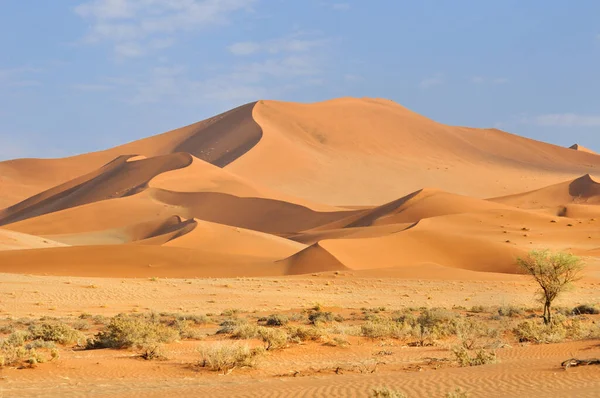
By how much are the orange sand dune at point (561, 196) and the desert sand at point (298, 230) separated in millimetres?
262

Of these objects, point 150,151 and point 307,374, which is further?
point 150,151

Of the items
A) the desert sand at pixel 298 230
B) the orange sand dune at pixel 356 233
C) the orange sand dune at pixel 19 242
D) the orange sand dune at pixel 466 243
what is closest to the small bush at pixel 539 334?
the desert sand at pixel 298 230

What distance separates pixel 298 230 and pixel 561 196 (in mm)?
25405

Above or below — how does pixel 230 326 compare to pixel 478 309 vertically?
above

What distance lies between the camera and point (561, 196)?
7444 centimetres

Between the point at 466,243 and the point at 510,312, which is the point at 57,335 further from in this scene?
the point at 466,243

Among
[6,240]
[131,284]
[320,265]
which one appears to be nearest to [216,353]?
[131,284]

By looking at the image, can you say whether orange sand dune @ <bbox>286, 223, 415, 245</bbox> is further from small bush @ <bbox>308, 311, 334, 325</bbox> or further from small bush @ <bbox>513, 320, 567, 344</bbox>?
small bush @ <bbox>513, 320, 567, 344</bbox>

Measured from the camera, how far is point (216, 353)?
11844 millimetres

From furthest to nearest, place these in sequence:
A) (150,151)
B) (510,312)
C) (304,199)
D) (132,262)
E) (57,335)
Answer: (150,151) < (304,199) < (132,262) < (510,312) < (57,335)

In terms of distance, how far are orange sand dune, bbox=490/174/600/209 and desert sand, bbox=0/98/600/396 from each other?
0.26 m

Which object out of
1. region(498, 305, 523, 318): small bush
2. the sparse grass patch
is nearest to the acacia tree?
region(498, 305, 523, 318): small bush

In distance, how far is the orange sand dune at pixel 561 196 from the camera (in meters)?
71.9

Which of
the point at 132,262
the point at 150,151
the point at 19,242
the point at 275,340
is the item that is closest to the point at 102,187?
the point at 150,151
